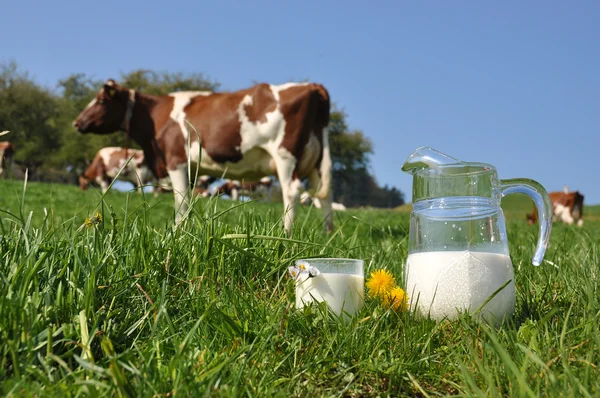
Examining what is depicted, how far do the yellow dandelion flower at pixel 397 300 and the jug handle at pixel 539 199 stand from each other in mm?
537

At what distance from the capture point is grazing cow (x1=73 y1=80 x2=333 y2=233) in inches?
303

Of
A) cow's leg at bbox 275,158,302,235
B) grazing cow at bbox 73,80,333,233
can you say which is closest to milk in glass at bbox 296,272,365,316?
grazing cow at bbox 73,80,333,233

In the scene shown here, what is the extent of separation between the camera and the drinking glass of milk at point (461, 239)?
205 centimetres

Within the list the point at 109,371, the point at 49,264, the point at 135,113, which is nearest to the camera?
the point at 109,371

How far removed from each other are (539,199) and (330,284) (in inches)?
35.6

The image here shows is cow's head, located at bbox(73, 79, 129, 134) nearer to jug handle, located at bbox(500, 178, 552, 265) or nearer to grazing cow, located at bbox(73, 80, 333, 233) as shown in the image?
grazing cow, located at bbox(73, 80, 333, 233)

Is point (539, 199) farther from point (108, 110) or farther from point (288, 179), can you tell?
point (108, 110)

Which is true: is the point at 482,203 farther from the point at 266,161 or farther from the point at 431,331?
the point at 266,161

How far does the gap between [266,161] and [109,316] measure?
6306mm

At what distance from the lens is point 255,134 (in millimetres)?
7875

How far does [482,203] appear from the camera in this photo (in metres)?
2.17

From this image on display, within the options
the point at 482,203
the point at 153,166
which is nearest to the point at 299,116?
the point at 153,166

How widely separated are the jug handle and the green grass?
271mm

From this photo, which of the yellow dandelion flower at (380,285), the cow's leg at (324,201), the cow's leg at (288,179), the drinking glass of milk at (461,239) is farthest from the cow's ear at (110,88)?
the yellow dandelion flower at (380,285)
